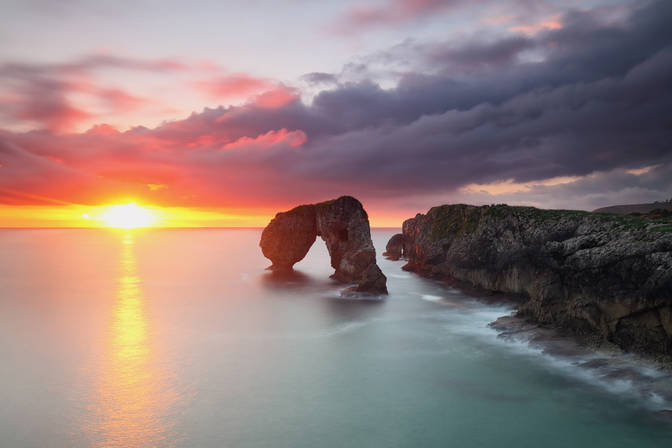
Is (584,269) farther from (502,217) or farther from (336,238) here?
(336,238)

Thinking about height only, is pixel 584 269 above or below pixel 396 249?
above

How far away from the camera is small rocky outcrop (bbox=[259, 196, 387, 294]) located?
45456 mm

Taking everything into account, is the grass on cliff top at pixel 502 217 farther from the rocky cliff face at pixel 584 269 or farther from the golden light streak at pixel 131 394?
the golden light streak at pixel 131 394

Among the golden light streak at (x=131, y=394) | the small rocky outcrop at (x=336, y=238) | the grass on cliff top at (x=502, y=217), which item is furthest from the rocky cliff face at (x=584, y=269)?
the golden light streak at (x=131, y=394)

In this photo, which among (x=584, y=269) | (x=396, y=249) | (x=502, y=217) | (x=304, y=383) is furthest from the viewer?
(x=396, y=249)

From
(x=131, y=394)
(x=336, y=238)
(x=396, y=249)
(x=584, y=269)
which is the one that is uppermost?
(x=336, y=238)

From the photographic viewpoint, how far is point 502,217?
40.6 meters

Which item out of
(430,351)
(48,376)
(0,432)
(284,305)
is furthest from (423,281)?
(0,432)

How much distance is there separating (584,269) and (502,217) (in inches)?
644

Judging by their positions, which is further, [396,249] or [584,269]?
[396,249]

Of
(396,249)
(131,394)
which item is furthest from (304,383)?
(396,249)

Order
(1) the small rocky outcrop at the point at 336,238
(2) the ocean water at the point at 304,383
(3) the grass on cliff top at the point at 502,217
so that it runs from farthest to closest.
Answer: (1) the small rocky outcrop at the point at 336,238
(3) the grass on cliff top at the point at 502,217
(2) the ocean water at the point at 304,383

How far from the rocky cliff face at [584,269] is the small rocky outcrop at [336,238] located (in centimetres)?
1202

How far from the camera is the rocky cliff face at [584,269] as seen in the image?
20.6 m
